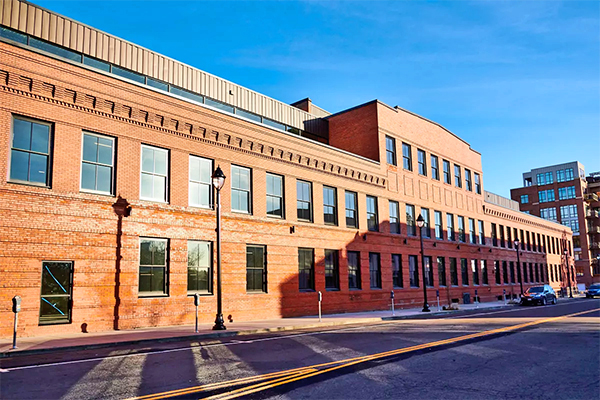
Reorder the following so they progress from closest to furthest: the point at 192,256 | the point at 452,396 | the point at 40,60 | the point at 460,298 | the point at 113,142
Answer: the point at 452,396 < the point at 40,60 < the point at 113,142 < the point at 192,256 < the point at 460,298

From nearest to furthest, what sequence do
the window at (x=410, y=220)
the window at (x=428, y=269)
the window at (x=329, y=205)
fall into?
the window at (x=329, y=205)
the window at (x=410, y=220)
the window at (x=428, y=269)

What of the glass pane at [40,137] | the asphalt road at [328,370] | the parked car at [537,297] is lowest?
the parked car at [537,297]

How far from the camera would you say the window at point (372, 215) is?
96.8 feet

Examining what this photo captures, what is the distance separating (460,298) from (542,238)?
91.1 feet

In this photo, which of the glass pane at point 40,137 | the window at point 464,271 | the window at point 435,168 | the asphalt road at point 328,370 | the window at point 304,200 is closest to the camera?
the asphalt road at point 328,370

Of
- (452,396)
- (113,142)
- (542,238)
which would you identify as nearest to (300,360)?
(452,396)

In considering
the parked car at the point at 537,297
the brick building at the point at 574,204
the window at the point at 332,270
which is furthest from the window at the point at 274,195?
the brick building at the point at 574,204

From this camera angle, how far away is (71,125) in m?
16.0

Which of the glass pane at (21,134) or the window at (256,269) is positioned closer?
the glass pane at (21,134)

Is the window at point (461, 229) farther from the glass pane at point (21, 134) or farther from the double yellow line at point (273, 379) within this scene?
the glass pane at point (21, 134)

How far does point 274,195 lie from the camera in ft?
76.3

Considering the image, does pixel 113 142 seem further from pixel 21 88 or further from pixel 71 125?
pixel 21 88

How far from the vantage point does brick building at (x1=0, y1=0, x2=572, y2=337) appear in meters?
14.9

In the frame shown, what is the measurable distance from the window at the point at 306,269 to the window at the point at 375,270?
5579 millimetres
